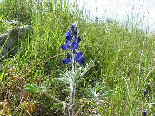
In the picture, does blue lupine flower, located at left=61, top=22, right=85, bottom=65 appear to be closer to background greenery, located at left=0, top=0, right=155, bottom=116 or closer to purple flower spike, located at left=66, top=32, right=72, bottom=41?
purple flower spike, located at left=66, top=32, right=72, bottom=41

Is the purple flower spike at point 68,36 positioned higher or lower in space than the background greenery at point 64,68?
higher

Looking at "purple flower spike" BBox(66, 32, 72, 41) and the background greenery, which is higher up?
"purple flower spike" BBox(66, 32, 72, 41)

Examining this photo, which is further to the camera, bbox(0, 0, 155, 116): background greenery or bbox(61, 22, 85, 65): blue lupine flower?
bbox(0, 0, 155, 116): background greenery

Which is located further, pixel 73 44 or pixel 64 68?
pixel 64 68

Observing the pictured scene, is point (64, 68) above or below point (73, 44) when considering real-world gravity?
below

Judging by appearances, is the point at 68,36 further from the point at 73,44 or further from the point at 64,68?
the point at 64,68

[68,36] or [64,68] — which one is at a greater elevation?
[68,36]

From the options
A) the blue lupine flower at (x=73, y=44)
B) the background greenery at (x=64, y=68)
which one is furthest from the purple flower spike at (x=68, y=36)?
the background greenery at (x=64, y=68)

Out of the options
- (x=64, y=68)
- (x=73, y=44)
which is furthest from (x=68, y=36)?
(x=64, y=68)

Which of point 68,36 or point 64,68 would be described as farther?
point 64,68

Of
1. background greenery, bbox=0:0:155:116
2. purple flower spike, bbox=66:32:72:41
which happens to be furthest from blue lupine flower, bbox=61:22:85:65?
background greenery, bbox=0:0:155:116

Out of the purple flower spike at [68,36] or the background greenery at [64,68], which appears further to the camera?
the background greenery at [64,68]

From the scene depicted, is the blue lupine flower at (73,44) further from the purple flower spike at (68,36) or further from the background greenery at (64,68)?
the background greenery at (64,68)

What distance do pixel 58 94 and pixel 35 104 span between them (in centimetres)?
31
